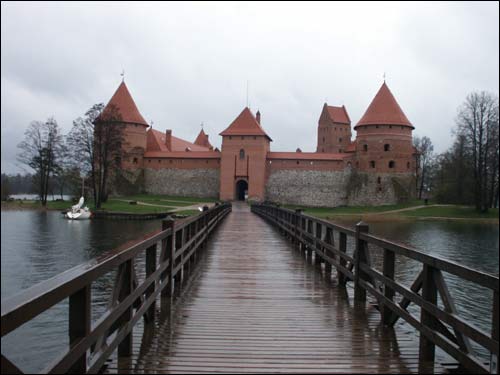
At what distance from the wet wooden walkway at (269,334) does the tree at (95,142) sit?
3396 centimetres

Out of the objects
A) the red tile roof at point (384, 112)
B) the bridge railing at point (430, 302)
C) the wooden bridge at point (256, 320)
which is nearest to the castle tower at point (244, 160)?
the red tile roof at point (384, 112)

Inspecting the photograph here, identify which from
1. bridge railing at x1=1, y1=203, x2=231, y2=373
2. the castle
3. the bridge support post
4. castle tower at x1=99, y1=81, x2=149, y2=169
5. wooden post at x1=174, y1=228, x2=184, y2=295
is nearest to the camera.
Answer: bridge railing at x1=1, y1=203, x2=231, y2=373

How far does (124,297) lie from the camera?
362 cm

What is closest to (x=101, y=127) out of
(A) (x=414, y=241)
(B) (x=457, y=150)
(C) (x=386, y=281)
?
(A) (x=414, y=241)

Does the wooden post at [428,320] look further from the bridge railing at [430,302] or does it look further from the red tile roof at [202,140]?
the red tile roof at [202,140]

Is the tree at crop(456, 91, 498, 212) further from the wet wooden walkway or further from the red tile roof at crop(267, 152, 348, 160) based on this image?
the wet wooden walkway

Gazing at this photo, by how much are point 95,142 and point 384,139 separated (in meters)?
27.3

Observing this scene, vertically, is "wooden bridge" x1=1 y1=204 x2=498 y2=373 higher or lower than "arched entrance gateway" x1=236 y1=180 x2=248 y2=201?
lower

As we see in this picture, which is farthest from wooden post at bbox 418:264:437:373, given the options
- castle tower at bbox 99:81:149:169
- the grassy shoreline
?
castle tower at bbox 99:81:149:169

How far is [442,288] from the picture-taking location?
3305 millimetres

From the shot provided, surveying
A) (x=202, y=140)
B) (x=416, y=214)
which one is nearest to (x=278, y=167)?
(x=416, y=214)

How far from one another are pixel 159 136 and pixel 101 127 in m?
18.0

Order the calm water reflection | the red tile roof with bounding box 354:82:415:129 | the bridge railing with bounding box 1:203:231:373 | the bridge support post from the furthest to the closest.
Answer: the red tile roof with bounding box 354:82:415:129 < the calm water reflection < the bridge support post < the bridge railing with bounding box 1:203:231:373

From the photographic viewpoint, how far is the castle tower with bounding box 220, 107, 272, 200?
155ft
